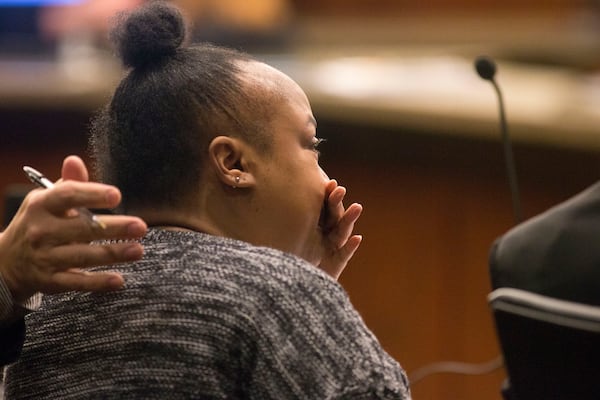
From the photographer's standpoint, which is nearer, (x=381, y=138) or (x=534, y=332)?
(x=534, y=332)

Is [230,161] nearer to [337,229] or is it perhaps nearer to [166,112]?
Result: [166,112]

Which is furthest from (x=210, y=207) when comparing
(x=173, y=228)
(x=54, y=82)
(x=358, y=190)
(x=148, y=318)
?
(x=54, y=82)

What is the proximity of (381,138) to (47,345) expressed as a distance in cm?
152

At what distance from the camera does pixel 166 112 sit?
3.62 ft

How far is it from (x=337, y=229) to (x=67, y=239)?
0.44 m

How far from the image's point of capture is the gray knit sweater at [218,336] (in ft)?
3.02

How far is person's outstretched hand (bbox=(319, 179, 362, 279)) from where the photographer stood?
3.99ft

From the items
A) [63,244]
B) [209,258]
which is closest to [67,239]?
[63,244]

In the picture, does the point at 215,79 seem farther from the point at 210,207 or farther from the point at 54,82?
the point at 54,82

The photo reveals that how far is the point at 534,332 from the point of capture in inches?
36.3

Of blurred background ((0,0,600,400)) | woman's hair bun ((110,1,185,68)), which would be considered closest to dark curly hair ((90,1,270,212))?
woman's hair bun ((110,1,185,68))

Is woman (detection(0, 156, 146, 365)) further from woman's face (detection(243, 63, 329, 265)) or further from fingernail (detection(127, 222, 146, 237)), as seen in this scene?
woman's face (detection(243, 63, 329, 265))

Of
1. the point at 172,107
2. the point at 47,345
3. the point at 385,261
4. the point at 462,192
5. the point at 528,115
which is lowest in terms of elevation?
the point at 385,261

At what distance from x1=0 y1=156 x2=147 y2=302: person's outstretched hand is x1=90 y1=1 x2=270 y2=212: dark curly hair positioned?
6.1 inches
